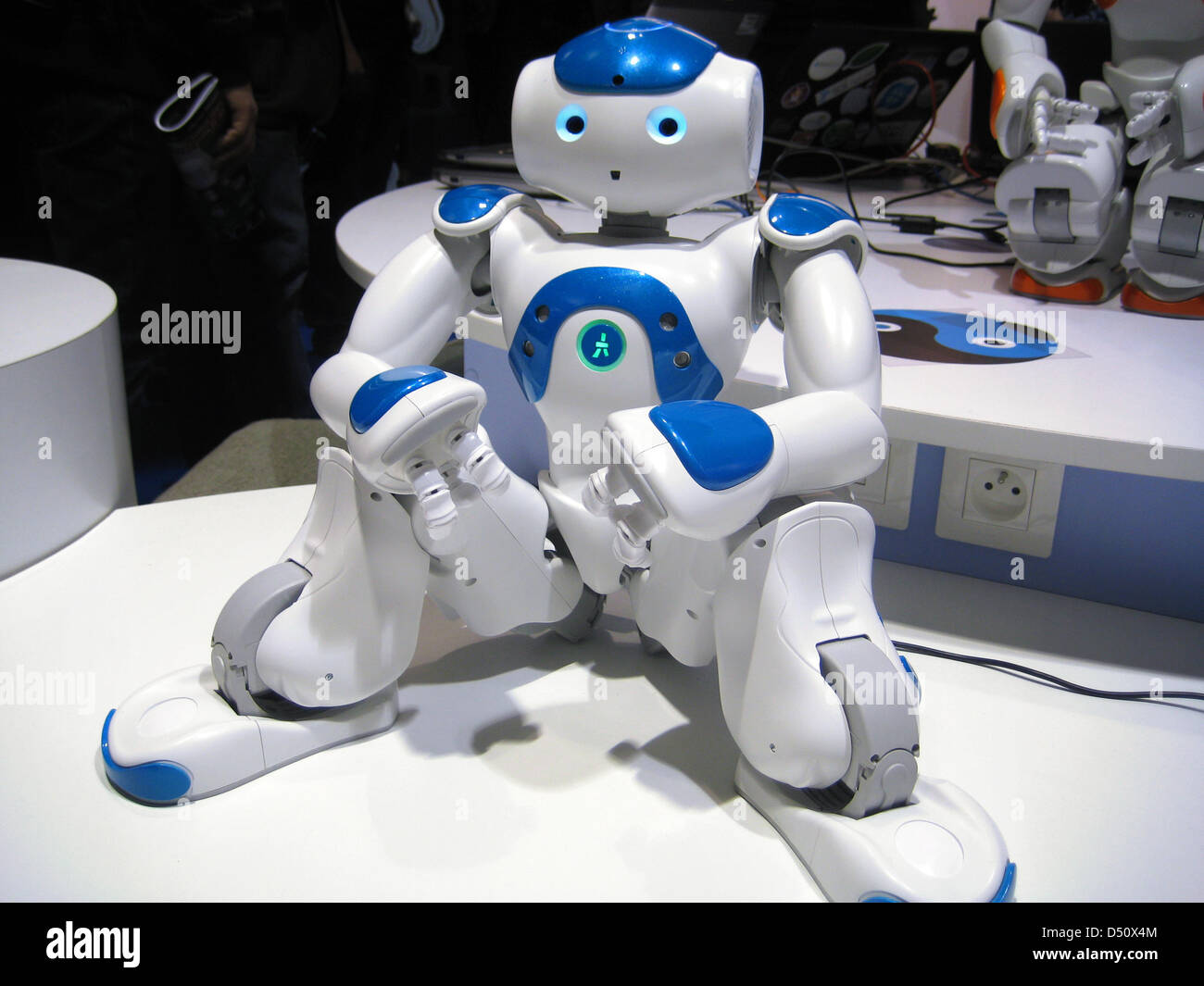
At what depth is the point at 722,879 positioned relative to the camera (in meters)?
0.70

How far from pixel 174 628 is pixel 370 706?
27 cm

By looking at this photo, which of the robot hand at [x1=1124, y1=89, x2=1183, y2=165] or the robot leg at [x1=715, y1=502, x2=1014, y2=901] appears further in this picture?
the robot hand at [x1=1124, y1=89, x2=1183, y2=165]

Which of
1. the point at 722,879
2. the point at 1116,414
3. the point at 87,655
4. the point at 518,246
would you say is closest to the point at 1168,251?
the point at 1116,414

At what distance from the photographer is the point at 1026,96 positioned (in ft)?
3.88

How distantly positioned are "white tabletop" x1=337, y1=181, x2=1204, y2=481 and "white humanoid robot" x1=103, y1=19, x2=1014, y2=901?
21cm

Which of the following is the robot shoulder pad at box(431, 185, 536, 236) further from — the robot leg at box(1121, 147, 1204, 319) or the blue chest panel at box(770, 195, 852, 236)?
the robot leg at box(1121, 147, 1204, 319)

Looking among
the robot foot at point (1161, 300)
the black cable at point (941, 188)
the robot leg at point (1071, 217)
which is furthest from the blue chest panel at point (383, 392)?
the black cable at point (941, 188)

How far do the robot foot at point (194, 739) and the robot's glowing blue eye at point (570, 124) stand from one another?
493 mm

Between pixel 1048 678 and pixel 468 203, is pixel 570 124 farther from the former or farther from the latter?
pixel 1048 678

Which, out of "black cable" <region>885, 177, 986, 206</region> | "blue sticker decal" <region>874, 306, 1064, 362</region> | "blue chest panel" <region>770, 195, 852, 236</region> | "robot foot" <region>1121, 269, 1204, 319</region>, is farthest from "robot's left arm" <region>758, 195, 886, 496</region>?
"black cable" <region>885, 177, 986, 206</region>

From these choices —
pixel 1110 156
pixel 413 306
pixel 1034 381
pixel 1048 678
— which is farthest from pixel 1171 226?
pixel 413 306

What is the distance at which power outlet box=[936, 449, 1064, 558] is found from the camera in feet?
3.63

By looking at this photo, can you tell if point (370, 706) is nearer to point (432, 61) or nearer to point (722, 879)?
point (722, 879)

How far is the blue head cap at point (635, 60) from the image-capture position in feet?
2.38
